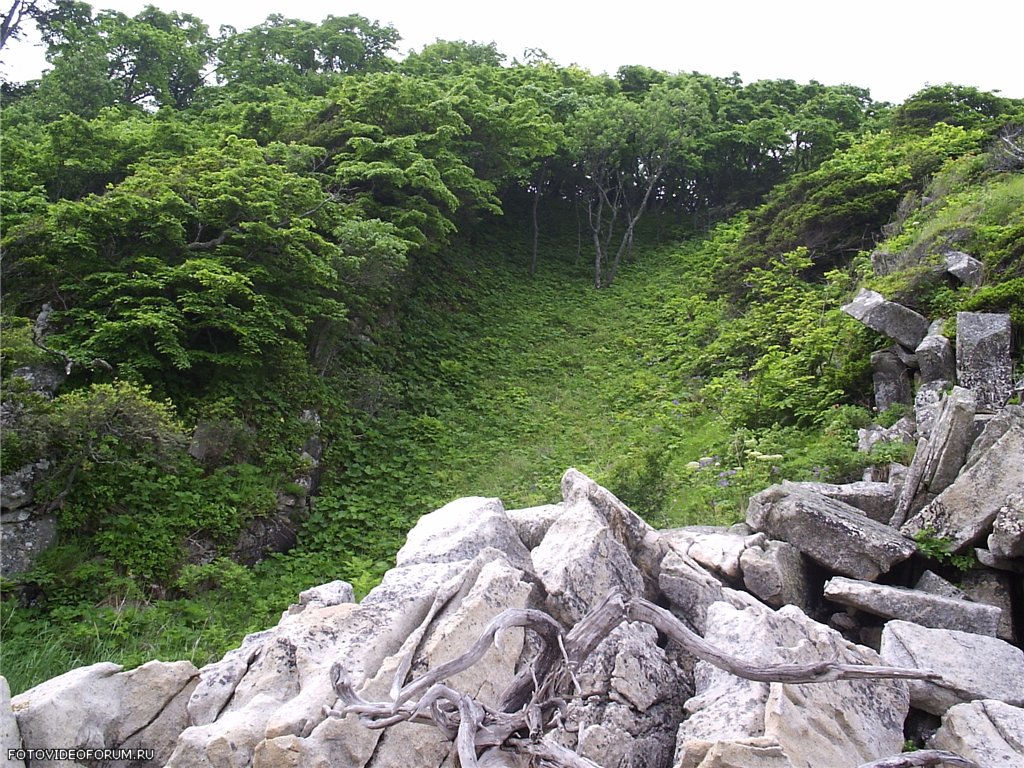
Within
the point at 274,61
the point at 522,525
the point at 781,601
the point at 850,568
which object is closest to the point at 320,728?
the point at 522,525

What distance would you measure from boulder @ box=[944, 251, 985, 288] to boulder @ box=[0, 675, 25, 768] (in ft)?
39.6

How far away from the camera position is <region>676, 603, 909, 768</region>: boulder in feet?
13.4

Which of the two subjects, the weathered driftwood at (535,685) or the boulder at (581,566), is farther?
the boulder at (581,566)

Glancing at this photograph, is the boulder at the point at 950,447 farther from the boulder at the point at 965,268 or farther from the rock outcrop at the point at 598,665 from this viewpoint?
the boulder at the point at 965,268

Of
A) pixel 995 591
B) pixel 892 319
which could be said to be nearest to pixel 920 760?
pixel 995 591

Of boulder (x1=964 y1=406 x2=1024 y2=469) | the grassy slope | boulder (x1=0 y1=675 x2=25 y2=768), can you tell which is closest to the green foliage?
boulder (x1=964 y1=406 x2=1024 y2=469)

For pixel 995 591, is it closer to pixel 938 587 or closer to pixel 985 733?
pixel 938 587

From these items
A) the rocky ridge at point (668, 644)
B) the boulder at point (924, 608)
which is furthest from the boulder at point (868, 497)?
the boulder at point (924, 608)

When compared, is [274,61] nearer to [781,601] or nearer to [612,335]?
[612,335]

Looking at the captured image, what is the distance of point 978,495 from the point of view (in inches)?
263

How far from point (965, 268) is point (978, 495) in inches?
221

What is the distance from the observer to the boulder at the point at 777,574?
652cm

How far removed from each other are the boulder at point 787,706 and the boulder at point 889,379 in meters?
5.99

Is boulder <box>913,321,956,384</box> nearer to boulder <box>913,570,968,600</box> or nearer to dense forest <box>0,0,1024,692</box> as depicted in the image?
dense forest <box>0,0,1024,692</box>
